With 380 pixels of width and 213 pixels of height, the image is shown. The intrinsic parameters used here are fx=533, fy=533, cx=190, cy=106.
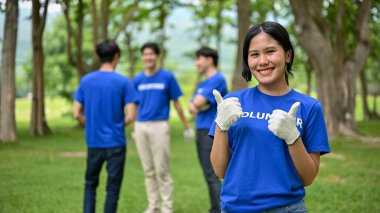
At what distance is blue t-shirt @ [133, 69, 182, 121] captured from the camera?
6457 mm

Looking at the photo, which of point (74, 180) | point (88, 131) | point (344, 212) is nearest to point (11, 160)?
point (74, 180)

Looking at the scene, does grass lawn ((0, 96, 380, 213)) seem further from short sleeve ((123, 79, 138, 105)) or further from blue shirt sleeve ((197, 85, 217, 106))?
short sleeve ((123, 79, 138, 105))

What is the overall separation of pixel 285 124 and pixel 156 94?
13.4ft

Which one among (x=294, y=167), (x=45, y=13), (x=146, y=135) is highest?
(x=45, y=13)

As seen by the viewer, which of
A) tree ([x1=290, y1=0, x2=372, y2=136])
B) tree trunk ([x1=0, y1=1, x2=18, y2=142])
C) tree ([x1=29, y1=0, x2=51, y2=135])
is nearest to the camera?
tree trunk ([x1=0, y1=1, x2=18, y2=142])

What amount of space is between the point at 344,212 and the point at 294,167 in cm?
412

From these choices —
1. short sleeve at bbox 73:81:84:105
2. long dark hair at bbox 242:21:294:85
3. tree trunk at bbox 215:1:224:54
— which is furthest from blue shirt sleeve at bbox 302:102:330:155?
tree trunk at bbox 215:1:224:54

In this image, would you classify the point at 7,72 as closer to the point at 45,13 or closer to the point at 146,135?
the point at 45,13

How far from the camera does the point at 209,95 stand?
6062 millimetres

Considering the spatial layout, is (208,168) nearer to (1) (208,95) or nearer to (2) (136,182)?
(1) (208,95)

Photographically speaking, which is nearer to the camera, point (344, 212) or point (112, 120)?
point (112, 120)

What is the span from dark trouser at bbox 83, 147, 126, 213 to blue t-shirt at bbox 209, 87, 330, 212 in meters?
2.54

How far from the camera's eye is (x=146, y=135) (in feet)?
21.2

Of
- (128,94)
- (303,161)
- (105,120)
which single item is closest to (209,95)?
(128,94)
